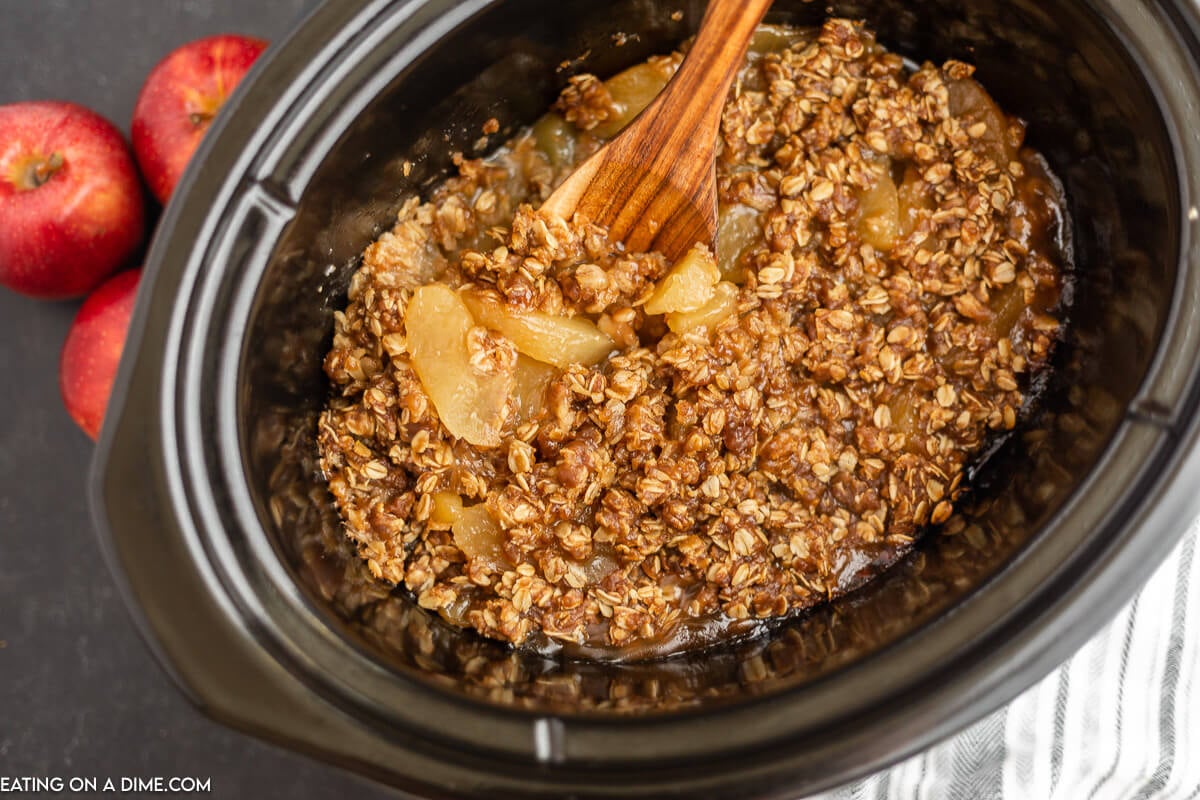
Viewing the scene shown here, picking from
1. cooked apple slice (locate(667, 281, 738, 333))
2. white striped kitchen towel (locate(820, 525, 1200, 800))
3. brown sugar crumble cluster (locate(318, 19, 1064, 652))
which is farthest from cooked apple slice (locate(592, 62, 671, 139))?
white striped kitchen towel (locate(820, 525, 1200, 800))

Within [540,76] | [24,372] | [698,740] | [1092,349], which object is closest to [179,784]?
[24,372]

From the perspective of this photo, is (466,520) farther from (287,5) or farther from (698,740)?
(287,5)

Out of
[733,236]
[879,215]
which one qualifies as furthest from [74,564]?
[879,215]

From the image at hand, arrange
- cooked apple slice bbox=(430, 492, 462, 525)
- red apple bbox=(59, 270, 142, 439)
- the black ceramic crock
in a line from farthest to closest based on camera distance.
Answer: red apple bbox=(59, 270, 142, 439) < cooked apple slice bbox=(430, 492, 462, 525) < the black ceramic crock

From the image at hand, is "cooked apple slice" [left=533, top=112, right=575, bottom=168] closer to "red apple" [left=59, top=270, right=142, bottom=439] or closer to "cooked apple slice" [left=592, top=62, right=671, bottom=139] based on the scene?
"cooked apple slice" [left=592, top=62, right=671, bottom=139]

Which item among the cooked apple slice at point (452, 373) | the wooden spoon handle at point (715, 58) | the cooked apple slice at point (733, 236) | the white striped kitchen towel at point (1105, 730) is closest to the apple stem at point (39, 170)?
the cooked apple slice at point (452, 373)

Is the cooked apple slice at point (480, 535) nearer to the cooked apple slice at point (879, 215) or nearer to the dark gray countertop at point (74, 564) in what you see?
the dark gray countertop at point (74, 564)
